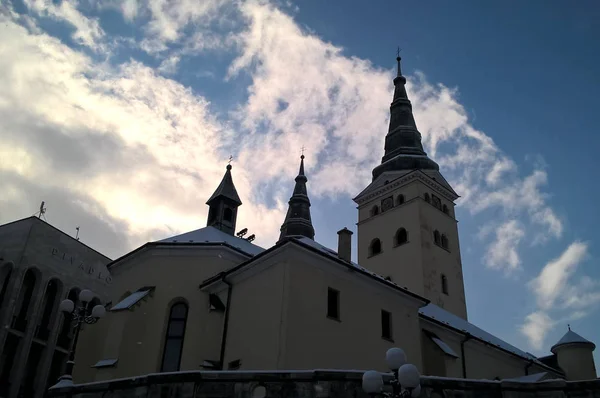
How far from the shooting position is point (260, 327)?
18.5 m

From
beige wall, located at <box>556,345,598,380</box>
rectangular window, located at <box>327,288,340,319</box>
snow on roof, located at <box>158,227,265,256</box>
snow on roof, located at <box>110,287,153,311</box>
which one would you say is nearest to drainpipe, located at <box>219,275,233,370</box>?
snow on roof, located at <box>158,227,265,256</box>

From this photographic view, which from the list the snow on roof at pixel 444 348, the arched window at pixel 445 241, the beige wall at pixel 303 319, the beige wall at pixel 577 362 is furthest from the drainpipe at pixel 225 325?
the arched window at pixel 445 241

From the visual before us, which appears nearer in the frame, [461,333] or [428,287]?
[461,333]

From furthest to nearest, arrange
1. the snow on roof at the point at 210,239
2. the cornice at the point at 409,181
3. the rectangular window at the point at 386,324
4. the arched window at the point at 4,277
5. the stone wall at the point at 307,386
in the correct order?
1. the cornice at the point at 409,181
2. the arched window at the point at 4,277
3. the snow on roof at the point at 210,239
4. the rectangular window at the point at 386,324
5. the stone wall at the point at 307,386

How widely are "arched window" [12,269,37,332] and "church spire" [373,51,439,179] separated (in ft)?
82.4

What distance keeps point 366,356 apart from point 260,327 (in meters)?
3.98

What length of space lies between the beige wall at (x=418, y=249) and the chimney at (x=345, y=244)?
13.4m

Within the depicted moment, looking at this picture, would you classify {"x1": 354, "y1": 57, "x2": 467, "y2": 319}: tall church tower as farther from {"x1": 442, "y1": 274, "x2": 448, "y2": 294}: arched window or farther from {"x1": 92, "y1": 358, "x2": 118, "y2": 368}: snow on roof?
{"x1": 92, "y1": 358, "x2": 118, "y2": 368}: snow on roof

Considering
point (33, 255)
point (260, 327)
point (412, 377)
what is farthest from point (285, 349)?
point (33, 255)

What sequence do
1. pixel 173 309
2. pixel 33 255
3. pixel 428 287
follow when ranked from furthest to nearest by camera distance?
1. pixel 428 287
2. pixel 33 255
3. pixel 173 309

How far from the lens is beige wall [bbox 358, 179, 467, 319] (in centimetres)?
3684

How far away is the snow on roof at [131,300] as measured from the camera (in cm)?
1964

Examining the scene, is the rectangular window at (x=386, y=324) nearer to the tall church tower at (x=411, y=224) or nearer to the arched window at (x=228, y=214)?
the arched window at (x=228, y=214)

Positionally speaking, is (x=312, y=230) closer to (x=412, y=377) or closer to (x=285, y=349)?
(x=285, y=349)
